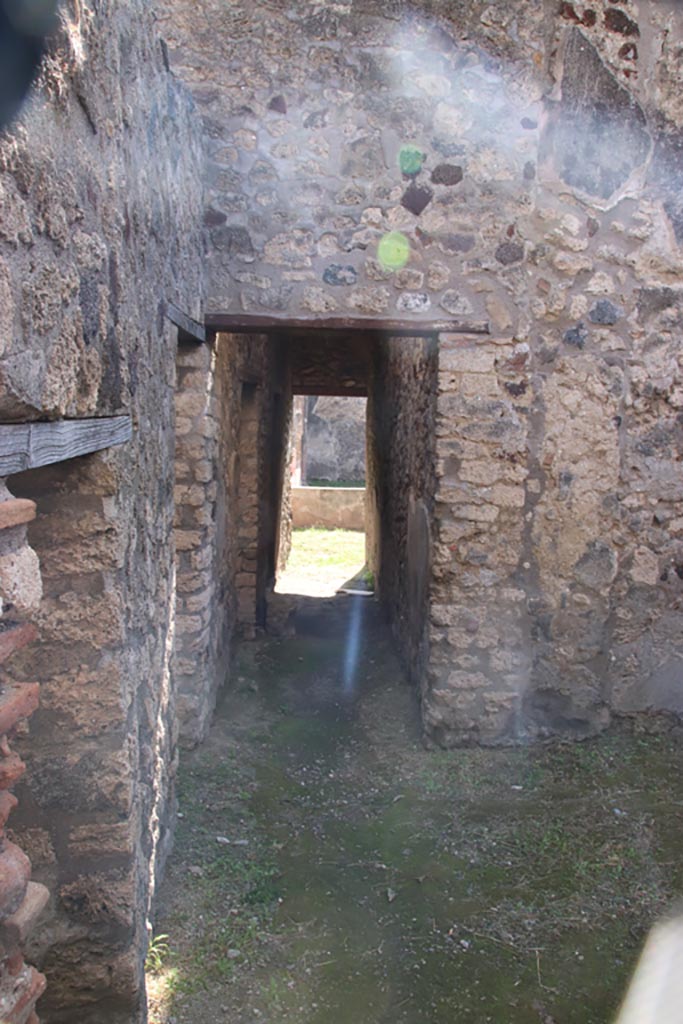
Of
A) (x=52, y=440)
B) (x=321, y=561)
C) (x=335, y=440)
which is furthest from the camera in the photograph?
(x=335, y=440)

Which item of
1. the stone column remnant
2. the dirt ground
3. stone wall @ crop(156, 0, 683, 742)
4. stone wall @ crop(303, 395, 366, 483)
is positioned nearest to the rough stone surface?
stone wall @ crop(156, 0, 683, 742)

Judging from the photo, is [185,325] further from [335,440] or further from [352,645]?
[335,440]

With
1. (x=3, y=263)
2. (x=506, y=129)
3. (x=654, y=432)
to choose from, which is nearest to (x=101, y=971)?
(x=3, y=263)

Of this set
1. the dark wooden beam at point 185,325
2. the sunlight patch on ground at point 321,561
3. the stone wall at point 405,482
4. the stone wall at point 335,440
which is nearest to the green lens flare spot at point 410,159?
the stone wall at point 405,482

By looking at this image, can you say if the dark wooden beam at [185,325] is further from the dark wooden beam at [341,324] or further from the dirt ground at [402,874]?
the dirt ground at [402,874]

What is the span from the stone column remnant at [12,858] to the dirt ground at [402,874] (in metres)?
1.25

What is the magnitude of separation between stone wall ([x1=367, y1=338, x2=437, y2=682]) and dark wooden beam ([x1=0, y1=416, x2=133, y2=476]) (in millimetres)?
2490

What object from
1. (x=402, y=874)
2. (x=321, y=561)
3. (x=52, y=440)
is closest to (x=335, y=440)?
(x=321, y=561)

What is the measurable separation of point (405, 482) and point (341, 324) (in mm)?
2009

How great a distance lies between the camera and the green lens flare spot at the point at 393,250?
4133 mm

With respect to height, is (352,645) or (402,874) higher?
(352,645)

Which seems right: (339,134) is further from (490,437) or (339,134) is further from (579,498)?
(579,498)

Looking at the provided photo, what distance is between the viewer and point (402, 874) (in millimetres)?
3438

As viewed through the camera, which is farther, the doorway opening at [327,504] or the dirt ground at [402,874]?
the doorway opening at [327,504]
